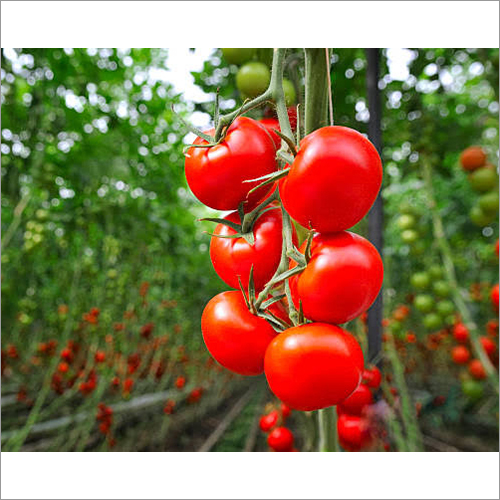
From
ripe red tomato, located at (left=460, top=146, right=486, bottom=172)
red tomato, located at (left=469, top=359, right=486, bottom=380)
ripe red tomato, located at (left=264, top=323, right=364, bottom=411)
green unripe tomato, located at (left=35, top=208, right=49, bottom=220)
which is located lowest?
→ red tomato, located at (left=469, top=359, right=486, bottom=380)

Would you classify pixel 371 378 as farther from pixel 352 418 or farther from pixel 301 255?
pixel 301 255

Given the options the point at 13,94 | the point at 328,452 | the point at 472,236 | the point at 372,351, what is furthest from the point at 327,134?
the point at 13,94

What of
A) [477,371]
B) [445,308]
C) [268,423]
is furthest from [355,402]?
[445,308]

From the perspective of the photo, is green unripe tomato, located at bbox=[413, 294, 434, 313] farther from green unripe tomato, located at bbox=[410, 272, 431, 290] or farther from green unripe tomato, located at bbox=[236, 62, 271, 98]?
green unripe tomato, located at bbox=[236, 62, 271, 98]

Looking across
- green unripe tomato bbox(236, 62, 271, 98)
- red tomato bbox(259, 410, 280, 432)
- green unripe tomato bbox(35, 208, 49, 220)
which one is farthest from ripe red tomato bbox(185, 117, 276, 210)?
green unripe tomato bbox(35, 208, 49, 220)

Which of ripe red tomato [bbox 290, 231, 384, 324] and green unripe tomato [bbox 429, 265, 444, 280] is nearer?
ripe red tomato [bbox 290, 231, 384, 324]

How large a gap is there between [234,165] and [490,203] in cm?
51

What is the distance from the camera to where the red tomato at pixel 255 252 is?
26 cm

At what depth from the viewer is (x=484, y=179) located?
60 cm

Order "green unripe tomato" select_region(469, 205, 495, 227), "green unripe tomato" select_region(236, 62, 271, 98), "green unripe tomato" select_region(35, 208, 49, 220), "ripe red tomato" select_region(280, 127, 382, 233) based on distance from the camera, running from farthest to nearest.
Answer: "green unripe tomato" select_region(35, 208, 49, 220) → "green unripe tomato" select_region(469, 205, 495, 227) → "green unripe tomato" select_region(236, 62, 271, 98) → "ripe red tomato" select_region(280, 127, 382, 233)

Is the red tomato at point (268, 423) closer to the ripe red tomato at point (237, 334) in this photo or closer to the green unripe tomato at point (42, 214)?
the ripe red tomato at point (237, 334)

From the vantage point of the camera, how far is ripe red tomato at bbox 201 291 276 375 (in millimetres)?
259

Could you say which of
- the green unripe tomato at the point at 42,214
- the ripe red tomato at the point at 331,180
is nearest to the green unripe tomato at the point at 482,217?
the ripe red tomato at the point at 331,180

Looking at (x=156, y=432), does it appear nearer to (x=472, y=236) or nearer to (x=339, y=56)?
(x=472, y=236)
